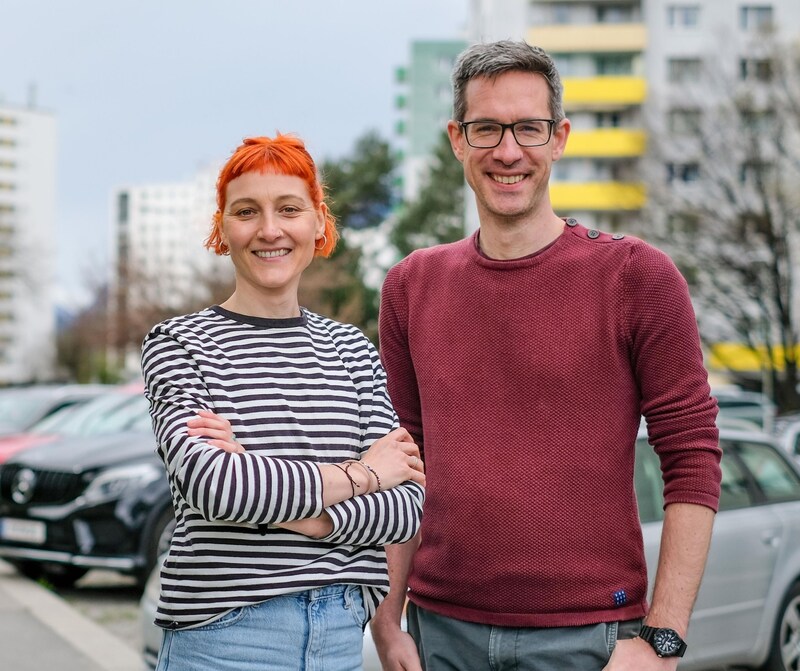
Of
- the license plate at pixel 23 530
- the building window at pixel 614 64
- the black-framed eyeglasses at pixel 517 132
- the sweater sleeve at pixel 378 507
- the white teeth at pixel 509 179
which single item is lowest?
the license plate at pixel 23 530

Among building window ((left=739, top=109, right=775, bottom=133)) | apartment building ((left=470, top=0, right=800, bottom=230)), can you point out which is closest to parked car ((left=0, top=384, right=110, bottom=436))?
building window ((left=739, top=109, right=775, bottom=133))

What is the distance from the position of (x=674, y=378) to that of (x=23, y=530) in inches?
302

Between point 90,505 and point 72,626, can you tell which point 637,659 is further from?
point 90,505

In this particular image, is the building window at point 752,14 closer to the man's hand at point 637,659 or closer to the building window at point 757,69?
the building window at point 757,69

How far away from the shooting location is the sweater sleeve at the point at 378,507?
7.88ft

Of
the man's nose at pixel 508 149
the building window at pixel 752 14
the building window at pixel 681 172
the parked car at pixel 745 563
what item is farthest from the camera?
the building window at pixel 752 14

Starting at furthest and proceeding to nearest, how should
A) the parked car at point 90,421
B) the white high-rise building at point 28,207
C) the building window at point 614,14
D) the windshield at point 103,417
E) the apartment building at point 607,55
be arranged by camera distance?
1. the white high-rise building at point 28,207
2. the building window at point 614,14
3. the apartment building at point 607,55
4. the parked car at point 90,421
5. the windshield at point 103,417

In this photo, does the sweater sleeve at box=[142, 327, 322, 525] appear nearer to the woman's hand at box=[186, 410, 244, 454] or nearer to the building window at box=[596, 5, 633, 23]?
the woman's hand at box=[186, 410, 244, 454]

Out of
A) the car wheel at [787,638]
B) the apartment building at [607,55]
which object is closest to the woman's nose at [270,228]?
the car wheel at [787,638]

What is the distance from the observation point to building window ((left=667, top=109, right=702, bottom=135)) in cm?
3422

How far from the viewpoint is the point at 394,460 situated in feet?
8.38

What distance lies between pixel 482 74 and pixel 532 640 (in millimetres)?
1336

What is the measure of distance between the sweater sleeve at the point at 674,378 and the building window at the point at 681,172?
106ft

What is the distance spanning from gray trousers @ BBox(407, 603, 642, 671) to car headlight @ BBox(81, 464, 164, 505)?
6409 mm
